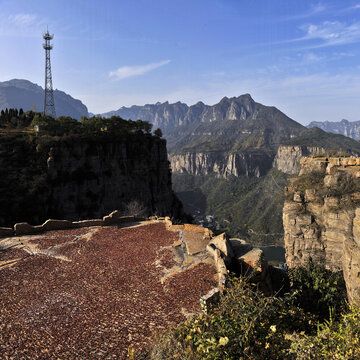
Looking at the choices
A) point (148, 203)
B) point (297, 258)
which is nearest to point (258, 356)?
point (297, 258)

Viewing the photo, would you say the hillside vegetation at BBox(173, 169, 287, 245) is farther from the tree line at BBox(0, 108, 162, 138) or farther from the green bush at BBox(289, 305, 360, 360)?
the green bush at BBox(289, 305, 360, 360)

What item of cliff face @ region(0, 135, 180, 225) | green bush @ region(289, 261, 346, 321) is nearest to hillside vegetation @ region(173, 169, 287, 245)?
cliff face @ region(0, 135, 180, 225)

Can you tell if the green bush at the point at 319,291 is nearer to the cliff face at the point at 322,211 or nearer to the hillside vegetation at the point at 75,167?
the cliff face at the point at 322,211

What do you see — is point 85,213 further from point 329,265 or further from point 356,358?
point 356,358

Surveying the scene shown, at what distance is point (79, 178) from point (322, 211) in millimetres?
48898

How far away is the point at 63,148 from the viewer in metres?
56.0

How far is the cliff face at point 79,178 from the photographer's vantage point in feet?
164

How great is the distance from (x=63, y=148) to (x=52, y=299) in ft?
167

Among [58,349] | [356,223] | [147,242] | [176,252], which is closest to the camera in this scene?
[58,349]

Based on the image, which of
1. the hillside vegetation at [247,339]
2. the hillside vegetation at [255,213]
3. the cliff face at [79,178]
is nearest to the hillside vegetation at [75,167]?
the cliff face at [79,178]

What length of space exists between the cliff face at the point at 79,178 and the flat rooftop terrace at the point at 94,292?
3747 centimetres

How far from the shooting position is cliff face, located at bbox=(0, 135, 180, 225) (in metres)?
49.8

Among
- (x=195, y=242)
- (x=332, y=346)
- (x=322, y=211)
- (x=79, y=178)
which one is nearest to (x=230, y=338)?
(x=332, y=346)

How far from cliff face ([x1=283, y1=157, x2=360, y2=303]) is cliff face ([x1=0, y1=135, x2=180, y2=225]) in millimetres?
41820
